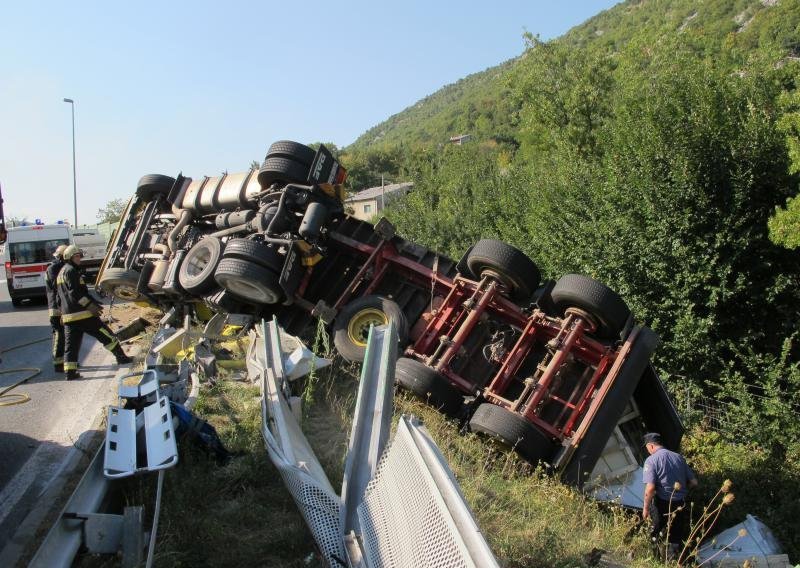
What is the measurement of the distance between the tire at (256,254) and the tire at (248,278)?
46 mm

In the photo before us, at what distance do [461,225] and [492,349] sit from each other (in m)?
11.7

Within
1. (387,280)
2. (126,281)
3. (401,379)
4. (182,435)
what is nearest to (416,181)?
(126,281)

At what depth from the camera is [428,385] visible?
532 cm

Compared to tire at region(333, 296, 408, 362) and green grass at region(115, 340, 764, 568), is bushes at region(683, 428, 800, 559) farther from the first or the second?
tire at region(333, 296, 408, 362)

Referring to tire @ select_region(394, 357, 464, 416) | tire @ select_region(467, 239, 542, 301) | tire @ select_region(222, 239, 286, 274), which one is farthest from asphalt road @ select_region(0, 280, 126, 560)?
tire @ select_region(467, 239, 542, 301)

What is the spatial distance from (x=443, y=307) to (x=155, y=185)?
6268mm

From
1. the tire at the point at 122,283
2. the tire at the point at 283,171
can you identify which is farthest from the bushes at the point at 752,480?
the tire at the point at 122,283

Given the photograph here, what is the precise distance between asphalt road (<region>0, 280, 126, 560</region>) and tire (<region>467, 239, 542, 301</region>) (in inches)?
139

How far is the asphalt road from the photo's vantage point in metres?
4.13

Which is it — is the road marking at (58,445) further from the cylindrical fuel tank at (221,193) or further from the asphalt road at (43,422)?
the cylindrical fuel tank at (221,193)

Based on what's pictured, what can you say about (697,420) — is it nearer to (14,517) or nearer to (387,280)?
(387,280)

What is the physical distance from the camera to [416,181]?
23.9 meters

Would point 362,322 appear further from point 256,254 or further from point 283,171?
point 283,171

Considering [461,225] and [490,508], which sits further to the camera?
[461,225]
